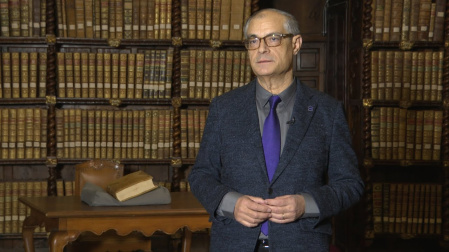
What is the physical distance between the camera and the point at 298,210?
1847 millimetres

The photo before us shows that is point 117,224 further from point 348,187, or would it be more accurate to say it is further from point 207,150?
point 348,187

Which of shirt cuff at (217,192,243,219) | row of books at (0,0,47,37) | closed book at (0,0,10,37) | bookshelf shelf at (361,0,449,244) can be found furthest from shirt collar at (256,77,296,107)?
closed book at (0,0,10,37)

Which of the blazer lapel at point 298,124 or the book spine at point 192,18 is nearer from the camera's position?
the blazer lapel at point 298,124

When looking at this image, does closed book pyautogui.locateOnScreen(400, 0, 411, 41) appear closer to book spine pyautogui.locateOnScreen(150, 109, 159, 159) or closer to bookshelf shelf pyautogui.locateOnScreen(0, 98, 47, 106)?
book spine pyautogui.locateOnScreen(150, 109, 159, 159)

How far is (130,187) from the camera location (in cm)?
352

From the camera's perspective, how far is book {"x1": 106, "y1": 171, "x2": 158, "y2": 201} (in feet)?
11.5

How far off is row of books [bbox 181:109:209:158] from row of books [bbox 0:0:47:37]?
126 centimetres

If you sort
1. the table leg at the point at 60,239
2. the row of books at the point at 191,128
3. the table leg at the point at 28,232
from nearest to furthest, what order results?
the table leg at the point at 60,239 → the table leg at the point at 28,232 → the row of books at the point at 191,128

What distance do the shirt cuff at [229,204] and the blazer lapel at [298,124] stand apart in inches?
4.8

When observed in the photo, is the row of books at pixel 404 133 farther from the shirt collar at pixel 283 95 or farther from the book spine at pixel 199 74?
the shirt collar at pixel 283 95

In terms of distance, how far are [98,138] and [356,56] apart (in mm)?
2079

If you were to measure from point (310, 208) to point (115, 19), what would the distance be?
3442 mm

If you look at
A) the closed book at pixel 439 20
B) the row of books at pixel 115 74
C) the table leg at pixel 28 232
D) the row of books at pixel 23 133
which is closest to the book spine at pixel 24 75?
the row of books at pixel 23 133

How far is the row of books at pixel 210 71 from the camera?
5047 mm
